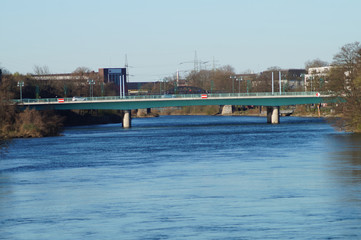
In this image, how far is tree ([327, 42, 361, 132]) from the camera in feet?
270

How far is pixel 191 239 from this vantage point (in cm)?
2508

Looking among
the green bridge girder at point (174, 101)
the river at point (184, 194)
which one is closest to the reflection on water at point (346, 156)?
the river at point (184, 194)

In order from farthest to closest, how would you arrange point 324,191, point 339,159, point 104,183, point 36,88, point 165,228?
point 36,88 → point 339,159 → point 104,183 → point 324,191 → point 165,228

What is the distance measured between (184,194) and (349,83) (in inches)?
2172

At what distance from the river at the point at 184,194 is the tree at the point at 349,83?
16.7 meters

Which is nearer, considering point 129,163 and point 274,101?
point 129,163

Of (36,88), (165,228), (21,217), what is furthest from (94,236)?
(36,88)

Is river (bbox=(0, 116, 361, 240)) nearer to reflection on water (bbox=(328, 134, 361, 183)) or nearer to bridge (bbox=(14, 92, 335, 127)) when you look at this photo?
reflection on water (bbox=(328, 134, 361, 183))

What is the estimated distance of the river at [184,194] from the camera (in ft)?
88.2

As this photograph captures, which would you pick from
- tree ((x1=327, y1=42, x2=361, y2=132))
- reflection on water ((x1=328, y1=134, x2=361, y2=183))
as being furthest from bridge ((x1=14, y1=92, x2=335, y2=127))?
reflection on water ((x1=328, y1=134, x2=361, y2=183))

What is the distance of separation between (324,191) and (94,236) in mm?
14291

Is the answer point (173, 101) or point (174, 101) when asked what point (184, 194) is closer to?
point (174, 101)

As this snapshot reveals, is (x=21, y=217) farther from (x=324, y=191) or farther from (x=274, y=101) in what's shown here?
(x=274, y=101)

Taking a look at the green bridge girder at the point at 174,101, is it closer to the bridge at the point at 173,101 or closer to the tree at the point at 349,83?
the bridge at the point at 173,101
